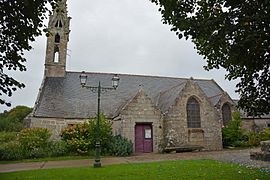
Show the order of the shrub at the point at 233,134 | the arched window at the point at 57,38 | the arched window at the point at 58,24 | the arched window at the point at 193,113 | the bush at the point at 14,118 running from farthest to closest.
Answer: the bush at the point at 14,118 < the arched window at the point at 58,24 < the arched window at the point at 57,38 < the shrub at the point at 233,134 < the arched window at the point at 193,113

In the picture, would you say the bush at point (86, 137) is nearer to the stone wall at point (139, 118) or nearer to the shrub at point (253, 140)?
the stone wall at point (139, 118)

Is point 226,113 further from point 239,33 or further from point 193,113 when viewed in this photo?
point 239,33

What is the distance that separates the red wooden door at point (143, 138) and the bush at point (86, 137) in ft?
7.66

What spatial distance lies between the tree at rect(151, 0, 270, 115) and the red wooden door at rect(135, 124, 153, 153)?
13.1 metres

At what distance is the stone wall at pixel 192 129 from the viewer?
19953 mm

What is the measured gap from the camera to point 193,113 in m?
21.2

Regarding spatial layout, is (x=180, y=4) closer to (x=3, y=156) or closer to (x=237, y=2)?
(x=237, y=2)

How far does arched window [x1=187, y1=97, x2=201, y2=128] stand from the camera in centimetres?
2098

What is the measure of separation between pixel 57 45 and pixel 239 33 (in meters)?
22.8

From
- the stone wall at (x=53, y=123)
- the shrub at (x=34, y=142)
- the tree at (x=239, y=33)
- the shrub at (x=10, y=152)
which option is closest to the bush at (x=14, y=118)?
the stone wall at (x=53, y=123)

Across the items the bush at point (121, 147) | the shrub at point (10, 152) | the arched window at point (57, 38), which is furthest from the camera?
the arched window at point (57, 38)

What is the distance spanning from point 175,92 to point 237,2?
16666 mm

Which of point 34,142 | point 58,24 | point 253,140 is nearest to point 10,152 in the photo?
point 34,142

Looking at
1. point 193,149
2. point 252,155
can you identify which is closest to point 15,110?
point 193,149
